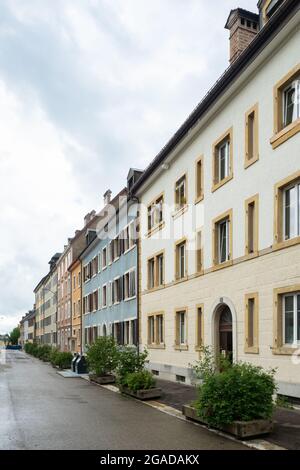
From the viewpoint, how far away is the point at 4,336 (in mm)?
170125

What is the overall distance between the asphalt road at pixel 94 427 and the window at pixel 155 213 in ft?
33.8

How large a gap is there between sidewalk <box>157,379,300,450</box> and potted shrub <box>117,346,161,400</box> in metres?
0.47

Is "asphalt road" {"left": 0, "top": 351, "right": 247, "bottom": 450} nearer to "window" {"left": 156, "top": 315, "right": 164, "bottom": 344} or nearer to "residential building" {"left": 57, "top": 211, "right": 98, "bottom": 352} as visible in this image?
"window" {"left": 156, "top": 315, "right": 164, "bottom": 344}

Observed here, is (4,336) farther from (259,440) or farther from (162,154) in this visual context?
(259,440)

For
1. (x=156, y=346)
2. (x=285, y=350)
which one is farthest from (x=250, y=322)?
(x=156, y=346)

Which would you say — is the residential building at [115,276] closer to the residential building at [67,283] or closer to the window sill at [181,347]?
the window sill at [181,347]

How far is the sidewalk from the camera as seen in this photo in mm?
8984

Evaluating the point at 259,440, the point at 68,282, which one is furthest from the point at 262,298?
the point at 68,282

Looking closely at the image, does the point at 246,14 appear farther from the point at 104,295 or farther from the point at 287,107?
the point at 104,295

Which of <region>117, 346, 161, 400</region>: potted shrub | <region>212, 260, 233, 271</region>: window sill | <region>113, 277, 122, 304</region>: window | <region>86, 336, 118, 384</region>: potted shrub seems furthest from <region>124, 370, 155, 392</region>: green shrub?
<region>113, 277, 122, 304</region>: window

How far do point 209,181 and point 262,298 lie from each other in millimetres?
5765

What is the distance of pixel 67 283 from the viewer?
6000 centimetres

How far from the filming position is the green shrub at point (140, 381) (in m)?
16.0

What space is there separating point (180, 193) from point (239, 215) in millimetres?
6258
